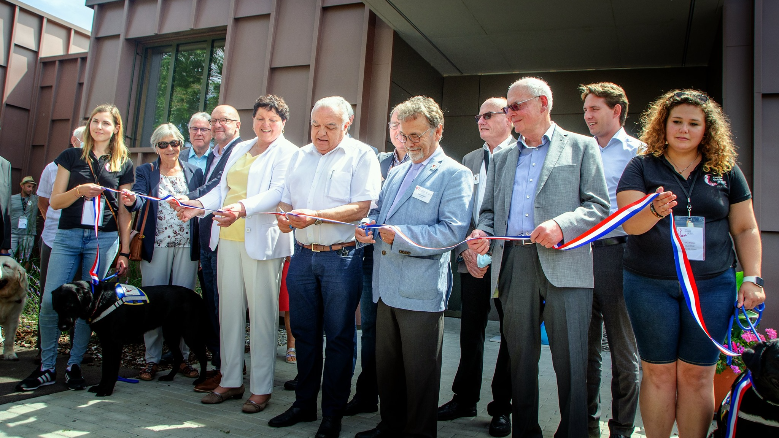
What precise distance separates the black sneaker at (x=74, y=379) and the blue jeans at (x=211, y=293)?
0.93 meters

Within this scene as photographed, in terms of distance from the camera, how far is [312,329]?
343 cm

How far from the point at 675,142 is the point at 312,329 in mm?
2316

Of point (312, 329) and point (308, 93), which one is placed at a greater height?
point (308, 93)

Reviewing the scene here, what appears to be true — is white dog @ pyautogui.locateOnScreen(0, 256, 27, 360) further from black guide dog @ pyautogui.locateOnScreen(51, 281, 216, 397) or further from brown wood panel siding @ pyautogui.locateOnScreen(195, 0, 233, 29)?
brown wood panel siding @ pyautogui.locateOnScreen(195, 0, 233, 29)

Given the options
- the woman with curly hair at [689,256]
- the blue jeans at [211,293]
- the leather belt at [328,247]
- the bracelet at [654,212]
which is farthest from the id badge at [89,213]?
the bracelet at [654,212]

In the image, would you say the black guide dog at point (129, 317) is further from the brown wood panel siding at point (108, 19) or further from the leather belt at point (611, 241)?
the brown wood panel siding at point (108, 19)

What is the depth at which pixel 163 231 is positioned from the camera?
14.8 ft

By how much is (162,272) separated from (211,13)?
199 inches

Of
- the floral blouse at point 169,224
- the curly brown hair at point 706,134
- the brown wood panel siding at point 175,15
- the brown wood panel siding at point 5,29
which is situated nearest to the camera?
the curly brown hair at point 706,134

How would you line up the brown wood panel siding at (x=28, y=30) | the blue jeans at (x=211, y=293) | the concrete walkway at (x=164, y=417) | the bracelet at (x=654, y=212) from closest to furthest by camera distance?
the bracelet at (x=654, y=212) < the concrete walkway at (x=164, y=417) < the blue jeans at (x=211, y=293) < the brown wood panel siding at (x=28, y=30)

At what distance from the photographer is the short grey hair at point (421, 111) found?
3027mm

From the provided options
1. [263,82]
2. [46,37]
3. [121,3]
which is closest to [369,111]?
[263,82]

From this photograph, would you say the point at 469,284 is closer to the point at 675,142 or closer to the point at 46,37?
the point at 675,142

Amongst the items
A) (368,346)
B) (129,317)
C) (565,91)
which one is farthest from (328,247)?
(565,91)
